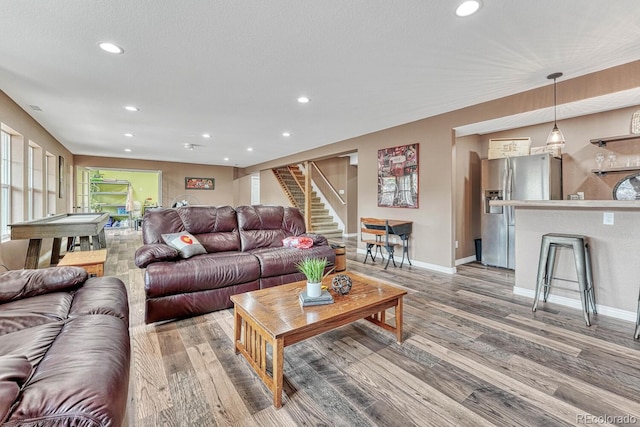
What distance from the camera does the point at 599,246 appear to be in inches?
109

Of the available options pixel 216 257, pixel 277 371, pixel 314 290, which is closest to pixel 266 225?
pixel 216 257

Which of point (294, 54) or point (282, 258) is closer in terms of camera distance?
point (294, 54)

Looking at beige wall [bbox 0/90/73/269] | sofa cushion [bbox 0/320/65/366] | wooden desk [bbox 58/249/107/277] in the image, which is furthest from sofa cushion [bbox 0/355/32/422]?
beige wall [bbox 0/90/73/269]

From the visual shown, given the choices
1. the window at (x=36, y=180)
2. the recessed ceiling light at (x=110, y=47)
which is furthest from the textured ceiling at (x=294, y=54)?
the window at (x=36, y=180)

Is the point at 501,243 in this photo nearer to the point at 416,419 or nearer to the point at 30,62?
the point at 416,419

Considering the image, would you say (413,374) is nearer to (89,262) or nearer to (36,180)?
(89,262)

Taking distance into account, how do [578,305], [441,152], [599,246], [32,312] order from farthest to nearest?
1. [441,152]
2. [578,305]
3. [599,246]
4. [32,312]

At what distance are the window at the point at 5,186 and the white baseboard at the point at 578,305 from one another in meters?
6.55

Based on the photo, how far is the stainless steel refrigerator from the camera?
12.8 feet

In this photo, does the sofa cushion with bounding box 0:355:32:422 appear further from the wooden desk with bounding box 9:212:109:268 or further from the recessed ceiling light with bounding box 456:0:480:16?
the wooden desk with bounding box 9:212:109:268

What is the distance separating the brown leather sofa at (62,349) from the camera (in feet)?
2.75

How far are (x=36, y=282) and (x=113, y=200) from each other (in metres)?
10.7

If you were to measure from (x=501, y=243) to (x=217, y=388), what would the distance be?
460 cm

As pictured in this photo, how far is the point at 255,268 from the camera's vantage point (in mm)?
3008
